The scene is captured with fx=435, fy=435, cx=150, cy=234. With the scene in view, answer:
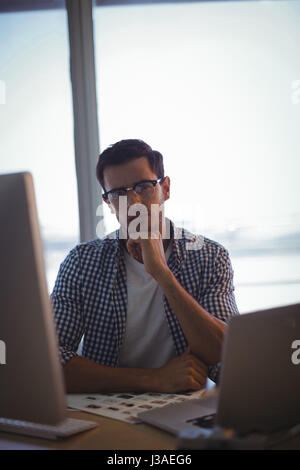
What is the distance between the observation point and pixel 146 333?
5.25ft

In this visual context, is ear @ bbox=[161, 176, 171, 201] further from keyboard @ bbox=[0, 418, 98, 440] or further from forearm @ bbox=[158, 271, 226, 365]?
keyboard @ bbox=[0, 418, 98, 440]

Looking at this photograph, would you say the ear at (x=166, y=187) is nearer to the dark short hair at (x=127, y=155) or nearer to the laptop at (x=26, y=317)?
the dark short hair at (x=127, y=155)

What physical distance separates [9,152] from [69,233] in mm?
559

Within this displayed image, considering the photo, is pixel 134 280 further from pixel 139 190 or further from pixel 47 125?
pixel 47 125

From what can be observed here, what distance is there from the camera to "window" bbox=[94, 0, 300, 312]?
239 cm

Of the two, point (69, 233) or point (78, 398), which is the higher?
point (69, 233)

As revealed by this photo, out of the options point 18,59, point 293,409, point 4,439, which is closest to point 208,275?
point 293,409

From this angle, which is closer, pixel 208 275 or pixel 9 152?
pixel 208 275

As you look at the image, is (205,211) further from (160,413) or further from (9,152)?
(160,413)

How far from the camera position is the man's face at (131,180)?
160cm

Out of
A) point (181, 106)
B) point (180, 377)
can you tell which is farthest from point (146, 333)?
point (181, 106)

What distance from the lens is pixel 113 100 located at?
7.89ft

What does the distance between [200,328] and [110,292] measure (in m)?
0.40

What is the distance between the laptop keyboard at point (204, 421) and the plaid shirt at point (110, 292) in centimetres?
60
